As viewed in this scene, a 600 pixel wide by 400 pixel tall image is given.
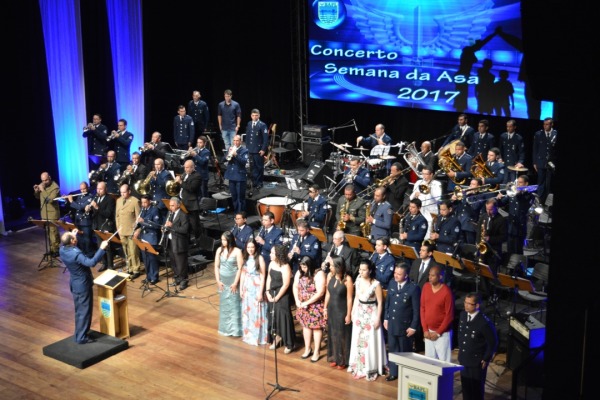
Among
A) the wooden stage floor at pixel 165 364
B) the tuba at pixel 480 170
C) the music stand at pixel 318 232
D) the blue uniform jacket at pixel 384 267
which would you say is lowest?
the wooden stage floor at pixel 165 364

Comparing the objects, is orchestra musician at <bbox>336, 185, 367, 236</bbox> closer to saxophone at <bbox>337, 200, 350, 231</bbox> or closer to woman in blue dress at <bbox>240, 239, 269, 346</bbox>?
saxophone at <bbox>337, 200, 350, 231</bbox>

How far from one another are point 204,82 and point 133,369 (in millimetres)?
10706

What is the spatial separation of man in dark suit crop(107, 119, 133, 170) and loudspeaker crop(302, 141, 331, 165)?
3.73 meters

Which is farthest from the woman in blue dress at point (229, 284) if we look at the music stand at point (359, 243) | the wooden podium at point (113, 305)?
the music stand at point (359, 243)

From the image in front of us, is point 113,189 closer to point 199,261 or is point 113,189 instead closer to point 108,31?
point 199,261

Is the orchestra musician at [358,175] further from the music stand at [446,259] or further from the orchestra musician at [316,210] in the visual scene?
the music stand at [446,259]

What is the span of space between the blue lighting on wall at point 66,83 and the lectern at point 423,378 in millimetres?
12071

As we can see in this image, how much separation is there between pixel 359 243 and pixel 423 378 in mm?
4149

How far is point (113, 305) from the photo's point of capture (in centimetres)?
1127

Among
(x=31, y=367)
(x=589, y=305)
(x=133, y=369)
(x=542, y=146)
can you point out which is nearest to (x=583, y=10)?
(x=589, y=305)

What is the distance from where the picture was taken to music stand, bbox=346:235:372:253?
1127 centimetres

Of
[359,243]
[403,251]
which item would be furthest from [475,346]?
[359,243]

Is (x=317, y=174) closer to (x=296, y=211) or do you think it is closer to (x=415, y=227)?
(x=296, y=211)

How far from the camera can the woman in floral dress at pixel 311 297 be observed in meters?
10.3
